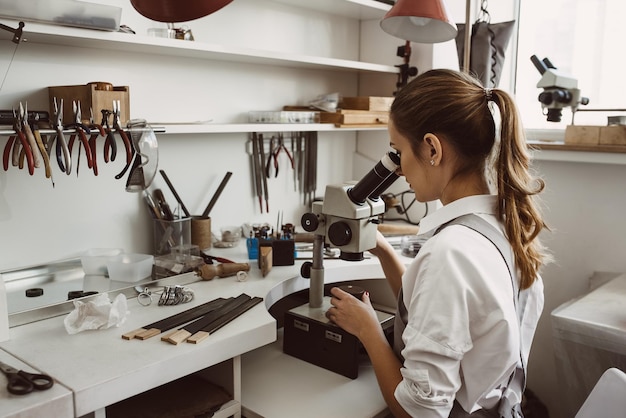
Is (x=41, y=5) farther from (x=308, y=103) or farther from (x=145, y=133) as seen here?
(x=308, y=103)

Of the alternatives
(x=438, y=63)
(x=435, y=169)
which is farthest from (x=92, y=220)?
(x=438, y=63)

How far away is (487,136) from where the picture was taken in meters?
1.30

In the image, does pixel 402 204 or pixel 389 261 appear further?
pixel 402 204

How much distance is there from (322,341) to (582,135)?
1.44 meters

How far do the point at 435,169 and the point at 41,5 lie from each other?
3.79 ft

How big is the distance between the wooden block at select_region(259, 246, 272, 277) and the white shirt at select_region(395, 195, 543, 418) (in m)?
0.86

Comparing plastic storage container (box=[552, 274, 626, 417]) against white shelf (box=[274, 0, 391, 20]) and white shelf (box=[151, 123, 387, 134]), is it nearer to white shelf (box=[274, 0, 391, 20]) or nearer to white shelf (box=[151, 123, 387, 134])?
white shelf (box=[151, 123, 387, 134])

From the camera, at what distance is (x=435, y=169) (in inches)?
52.6

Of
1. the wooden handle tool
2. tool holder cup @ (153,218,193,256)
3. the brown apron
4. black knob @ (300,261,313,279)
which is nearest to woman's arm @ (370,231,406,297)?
black knob @ (300,261,313,279)

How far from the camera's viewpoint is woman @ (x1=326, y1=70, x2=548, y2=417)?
1169mm

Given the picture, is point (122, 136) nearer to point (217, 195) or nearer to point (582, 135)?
point (217, 195)

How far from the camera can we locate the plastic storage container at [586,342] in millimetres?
1700

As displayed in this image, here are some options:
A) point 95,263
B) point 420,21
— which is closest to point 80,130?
point 95,263

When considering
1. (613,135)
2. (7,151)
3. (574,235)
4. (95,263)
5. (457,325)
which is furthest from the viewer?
(574,235)
